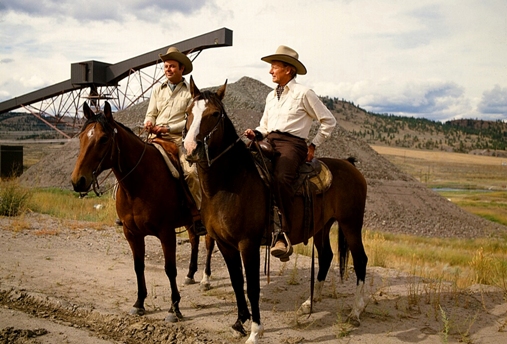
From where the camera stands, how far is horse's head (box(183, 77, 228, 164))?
443 cm

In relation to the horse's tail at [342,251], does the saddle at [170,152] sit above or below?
above

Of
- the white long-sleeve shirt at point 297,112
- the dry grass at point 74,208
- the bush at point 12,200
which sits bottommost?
the dry grass at point 74,208

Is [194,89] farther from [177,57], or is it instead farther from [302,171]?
[177,57]

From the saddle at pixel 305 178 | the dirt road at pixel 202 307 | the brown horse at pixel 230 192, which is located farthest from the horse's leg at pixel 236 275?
the saddle at pixel 305 178

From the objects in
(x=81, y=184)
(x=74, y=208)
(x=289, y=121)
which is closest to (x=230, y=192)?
(x=289, y=121)

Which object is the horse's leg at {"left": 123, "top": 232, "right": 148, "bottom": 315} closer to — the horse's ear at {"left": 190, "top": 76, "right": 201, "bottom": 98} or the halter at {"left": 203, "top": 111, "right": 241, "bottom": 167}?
the halter at {"left": 203, "top": 111, "right": 241, "bottom": 167}

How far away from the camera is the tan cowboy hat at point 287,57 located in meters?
5.52

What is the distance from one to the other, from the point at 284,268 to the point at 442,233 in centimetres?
1029

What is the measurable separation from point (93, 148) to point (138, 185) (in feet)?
2.37

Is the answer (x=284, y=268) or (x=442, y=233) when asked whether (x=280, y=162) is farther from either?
(x=442, y=233)

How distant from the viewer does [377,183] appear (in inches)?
745

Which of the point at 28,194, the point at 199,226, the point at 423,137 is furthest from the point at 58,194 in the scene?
the point at 423,137

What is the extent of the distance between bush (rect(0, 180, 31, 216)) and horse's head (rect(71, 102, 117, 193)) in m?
8.25

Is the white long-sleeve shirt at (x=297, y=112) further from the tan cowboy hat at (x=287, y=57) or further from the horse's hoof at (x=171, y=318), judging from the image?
the horse's hoof at (x=171, y=318)
